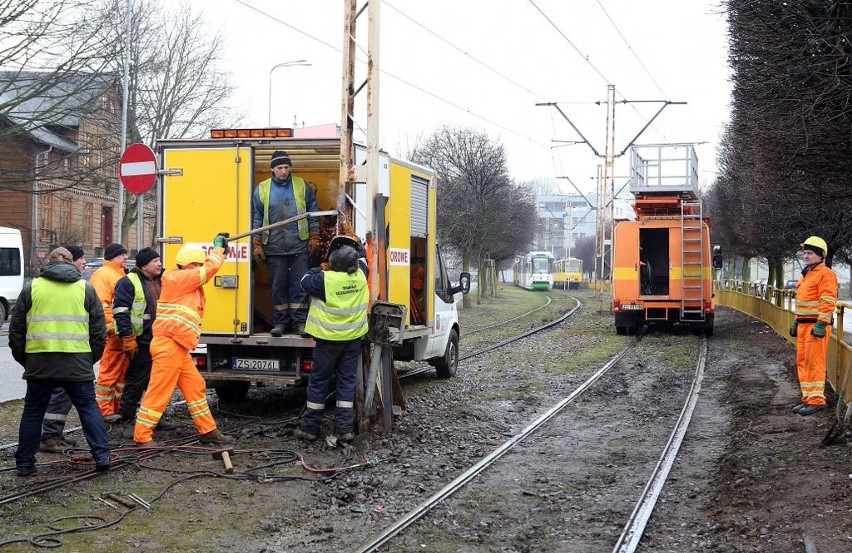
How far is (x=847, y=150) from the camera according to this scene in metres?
12.3

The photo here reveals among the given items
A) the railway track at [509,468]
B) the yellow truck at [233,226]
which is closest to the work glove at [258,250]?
the yellow truck at [233,226]

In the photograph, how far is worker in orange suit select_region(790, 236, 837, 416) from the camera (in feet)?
32.6

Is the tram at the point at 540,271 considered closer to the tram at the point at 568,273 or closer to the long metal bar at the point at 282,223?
the tram at the point at 568,273

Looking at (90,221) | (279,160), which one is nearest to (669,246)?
(279,160)

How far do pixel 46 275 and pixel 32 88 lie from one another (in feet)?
52.1

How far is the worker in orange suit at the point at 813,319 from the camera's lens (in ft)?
32.6

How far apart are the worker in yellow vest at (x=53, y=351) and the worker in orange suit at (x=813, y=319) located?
23.6ft

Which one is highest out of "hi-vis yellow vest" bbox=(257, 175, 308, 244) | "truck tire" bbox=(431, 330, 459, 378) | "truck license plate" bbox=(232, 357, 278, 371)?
"hi-vis yellow vest" bbox=(257, 175, 308, 244)

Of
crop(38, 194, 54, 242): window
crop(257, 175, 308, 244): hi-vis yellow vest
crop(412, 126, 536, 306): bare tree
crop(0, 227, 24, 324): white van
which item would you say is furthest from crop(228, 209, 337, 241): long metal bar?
crop(38, 194, 54, 242): window

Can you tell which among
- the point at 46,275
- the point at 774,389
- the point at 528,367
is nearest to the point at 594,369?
the point at 528,367

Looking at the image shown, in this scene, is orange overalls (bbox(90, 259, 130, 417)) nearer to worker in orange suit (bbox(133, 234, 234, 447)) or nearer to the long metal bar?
worker in orange suit (bbox(133, 234, 234, 447))

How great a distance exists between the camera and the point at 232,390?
11.2 metres

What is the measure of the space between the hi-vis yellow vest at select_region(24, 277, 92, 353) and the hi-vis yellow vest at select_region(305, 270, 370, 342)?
2117mm

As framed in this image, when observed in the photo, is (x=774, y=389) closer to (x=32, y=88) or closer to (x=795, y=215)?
(x=795, y=215)
